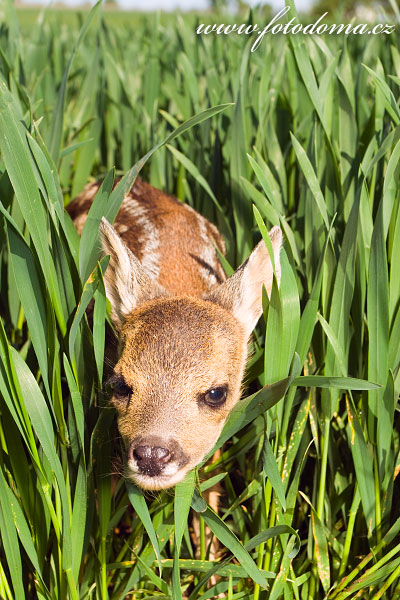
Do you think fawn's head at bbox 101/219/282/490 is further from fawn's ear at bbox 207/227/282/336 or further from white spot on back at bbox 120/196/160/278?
white spot on back at bbox 120/196/160/278

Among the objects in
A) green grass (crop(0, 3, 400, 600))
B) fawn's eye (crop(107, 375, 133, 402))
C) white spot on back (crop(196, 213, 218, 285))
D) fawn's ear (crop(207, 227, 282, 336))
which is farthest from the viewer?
white spot on back (crop(196, 213, 218, 285))

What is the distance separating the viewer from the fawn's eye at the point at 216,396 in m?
2.09

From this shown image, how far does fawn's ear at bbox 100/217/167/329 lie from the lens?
2.38m

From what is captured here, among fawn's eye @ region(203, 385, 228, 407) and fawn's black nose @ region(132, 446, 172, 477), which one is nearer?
fawn's black nose @ region(132, 446, 172, 477)

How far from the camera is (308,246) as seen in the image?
7.46ft

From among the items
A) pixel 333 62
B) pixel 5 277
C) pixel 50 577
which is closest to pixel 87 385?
pixel 50 577

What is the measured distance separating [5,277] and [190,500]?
1.26 meters

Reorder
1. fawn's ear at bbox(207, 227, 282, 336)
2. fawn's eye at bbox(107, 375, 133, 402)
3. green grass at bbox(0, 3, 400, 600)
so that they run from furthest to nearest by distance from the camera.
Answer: fawn's ear at bbox(207, 227, 282, 336) < fawn's eye at bbox(107, 375, 133, 402) < green grass at bbox(0, 3, 400, 600)

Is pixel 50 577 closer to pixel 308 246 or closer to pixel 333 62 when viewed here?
pixel 308 246

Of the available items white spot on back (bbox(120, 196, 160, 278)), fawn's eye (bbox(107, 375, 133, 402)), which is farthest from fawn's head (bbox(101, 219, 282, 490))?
white spot on back (bbox(120, 196, 160, 278))

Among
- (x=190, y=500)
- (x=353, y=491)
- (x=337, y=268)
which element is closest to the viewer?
(x=190, y=500)

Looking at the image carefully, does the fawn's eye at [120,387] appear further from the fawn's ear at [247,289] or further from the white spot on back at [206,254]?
the white spot on back at [206,254]

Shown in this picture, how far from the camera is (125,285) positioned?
8.04 ft

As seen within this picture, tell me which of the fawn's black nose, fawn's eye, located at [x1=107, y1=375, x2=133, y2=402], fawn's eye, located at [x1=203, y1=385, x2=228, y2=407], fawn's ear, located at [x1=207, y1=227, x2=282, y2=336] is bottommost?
the fawn's black nose
